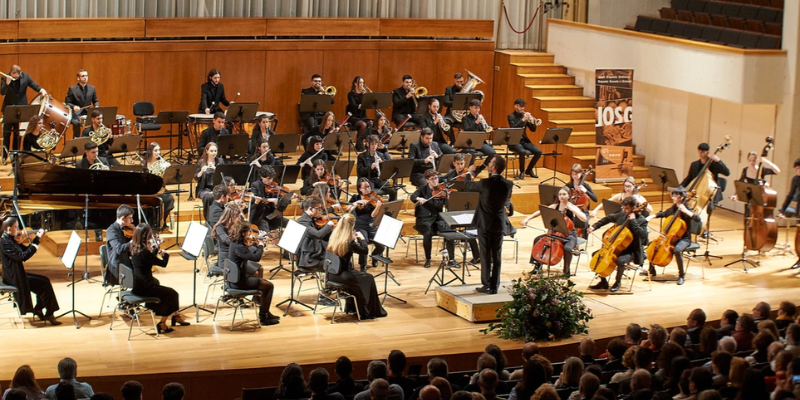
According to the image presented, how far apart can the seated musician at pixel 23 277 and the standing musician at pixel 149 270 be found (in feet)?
2.85

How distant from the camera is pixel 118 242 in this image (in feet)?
32.1

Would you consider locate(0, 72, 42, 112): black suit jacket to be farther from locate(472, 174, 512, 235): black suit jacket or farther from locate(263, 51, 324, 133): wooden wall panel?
locate(472, 174, 512, 235): black suit jacket

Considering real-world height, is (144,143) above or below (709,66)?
below

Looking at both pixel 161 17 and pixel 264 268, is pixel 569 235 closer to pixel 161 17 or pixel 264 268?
pixel 264 268

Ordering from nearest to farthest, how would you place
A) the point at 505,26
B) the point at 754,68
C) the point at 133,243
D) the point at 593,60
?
the point at 133,243 < the point at 754,68 < the point at 593,60 < the point at 505,26

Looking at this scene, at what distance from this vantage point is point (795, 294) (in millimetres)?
11516

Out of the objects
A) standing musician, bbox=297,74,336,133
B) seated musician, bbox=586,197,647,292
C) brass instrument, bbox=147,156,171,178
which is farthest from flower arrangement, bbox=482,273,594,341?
standing musician, bbox=297,74,336,133

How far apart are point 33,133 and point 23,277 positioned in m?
3.71

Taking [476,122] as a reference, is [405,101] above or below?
above

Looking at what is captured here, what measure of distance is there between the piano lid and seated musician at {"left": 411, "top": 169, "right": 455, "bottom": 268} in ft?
9.77

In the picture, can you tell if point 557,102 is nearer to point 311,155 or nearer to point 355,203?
point 311,155

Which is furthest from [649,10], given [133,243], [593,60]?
[133,243]

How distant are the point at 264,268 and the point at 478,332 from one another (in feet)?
9.70

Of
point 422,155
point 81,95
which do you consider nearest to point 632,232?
point 422,155
